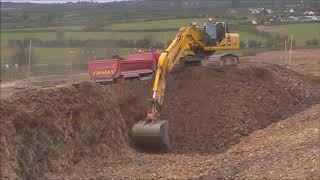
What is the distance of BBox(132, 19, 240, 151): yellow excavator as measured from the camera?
1717cm

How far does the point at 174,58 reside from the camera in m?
19.3

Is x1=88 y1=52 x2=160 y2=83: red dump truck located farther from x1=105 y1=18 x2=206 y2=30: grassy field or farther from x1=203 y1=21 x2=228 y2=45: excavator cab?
x1=105 y1=18 x2=206 y2=30: grassy field

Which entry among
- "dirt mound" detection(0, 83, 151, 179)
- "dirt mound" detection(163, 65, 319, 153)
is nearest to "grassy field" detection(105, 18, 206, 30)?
"dirt mound" detection(163, 65, 319, 153)

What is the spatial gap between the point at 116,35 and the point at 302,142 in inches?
1115

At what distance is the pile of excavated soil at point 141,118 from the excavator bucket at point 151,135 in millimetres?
372

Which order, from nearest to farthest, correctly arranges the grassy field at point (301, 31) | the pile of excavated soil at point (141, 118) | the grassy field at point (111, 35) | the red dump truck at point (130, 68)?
the pile of excavated soil at point (141, 118), the red dump truck at point (130, 68), the grassy field at point (111, 35), the grassy field at point (301, 31)

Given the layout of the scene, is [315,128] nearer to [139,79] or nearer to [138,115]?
[138,115]

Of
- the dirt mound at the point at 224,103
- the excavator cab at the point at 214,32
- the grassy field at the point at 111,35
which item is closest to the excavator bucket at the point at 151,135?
the dirt mound at the point at 224,103

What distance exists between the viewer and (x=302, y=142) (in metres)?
14.3

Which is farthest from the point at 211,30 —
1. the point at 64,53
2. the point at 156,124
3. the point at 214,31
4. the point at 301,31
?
the point at 301,31

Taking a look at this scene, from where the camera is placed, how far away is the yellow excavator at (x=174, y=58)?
17172mm

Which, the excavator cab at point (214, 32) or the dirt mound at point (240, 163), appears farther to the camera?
the excavator cab at point (214, 32)

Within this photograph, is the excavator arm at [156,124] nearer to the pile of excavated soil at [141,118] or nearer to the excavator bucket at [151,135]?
the excavator bucket at [151,135]

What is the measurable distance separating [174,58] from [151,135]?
3.21 m
